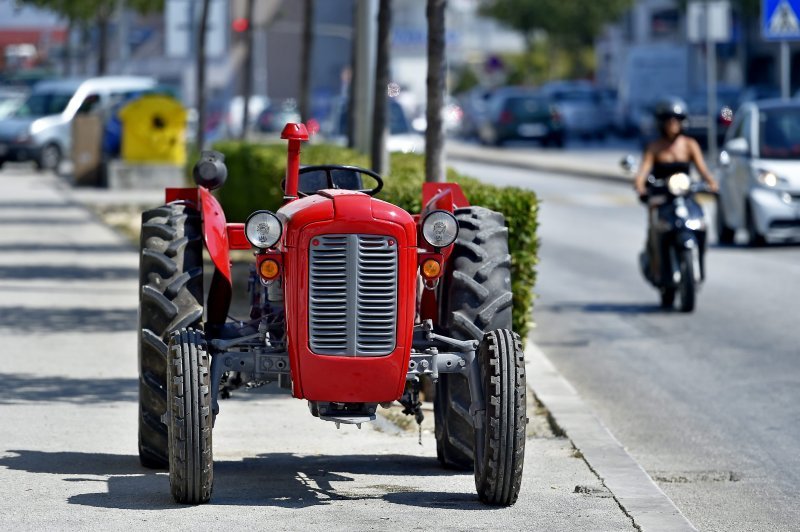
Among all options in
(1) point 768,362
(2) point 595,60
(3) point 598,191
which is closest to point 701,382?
(1) point 768,362

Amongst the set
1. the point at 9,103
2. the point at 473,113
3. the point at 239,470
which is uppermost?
the point at 473,113

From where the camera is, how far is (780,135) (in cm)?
2158

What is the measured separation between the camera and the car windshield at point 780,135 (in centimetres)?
2147

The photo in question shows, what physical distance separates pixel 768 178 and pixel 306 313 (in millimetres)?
14680

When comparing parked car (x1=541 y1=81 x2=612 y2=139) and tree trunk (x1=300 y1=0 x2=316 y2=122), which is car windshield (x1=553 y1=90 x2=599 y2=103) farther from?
tree trunk (x1=300 y1=0 x2=316 y2=122)

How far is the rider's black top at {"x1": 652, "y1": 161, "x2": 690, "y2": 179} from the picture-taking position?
51.1 feet

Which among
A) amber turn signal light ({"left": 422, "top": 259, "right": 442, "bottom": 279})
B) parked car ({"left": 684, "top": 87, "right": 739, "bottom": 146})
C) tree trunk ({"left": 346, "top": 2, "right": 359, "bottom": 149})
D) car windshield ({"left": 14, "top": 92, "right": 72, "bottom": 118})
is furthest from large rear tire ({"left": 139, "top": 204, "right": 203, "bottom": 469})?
parked car ({"left": 684, "top": 87, "right": 739, "bottom": 146})

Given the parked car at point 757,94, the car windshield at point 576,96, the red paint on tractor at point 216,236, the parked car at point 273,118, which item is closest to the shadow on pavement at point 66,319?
the red paint on tractor at point 216,236

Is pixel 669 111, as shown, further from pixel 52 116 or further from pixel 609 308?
pixel 52 116

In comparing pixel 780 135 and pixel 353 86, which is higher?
pixel 353 86

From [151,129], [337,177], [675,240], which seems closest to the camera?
[337,177]

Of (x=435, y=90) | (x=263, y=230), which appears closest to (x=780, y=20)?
(x=435, y=90)

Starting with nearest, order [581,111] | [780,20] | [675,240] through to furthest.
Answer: [675,240] → [780,20] → [581,111]

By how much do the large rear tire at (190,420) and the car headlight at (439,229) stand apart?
0.96 meters
